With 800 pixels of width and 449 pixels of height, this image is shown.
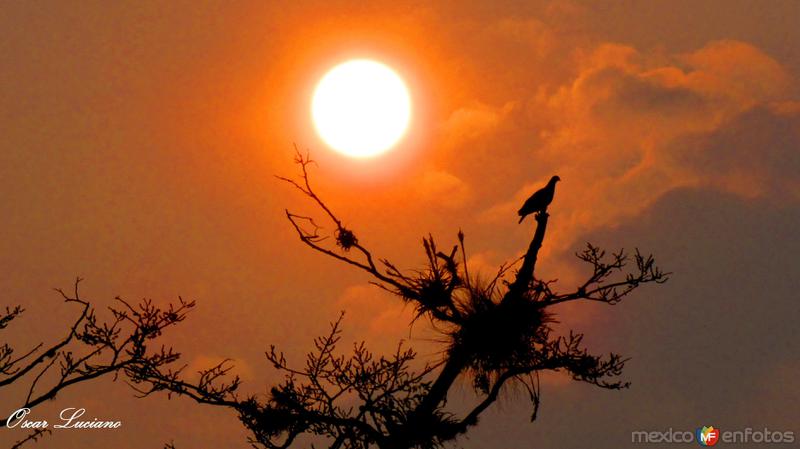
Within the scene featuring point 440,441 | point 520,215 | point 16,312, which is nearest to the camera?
point 16,312

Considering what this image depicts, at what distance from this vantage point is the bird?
1362cm

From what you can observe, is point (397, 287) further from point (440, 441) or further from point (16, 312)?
point (16, 312)

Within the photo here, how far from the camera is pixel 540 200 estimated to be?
13750mm

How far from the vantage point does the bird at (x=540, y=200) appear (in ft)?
44.7

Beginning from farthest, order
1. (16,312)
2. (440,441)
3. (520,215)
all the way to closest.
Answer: (520,215) < (440,441) < (16,312)

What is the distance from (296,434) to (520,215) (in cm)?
610

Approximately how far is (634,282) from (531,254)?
1.54m

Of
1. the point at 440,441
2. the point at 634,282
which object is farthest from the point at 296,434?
the point at 634,282

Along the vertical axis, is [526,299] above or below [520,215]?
below

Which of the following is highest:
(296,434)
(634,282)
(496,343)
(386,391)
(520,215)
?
(520,215)

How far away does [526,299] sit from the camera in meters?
10.6

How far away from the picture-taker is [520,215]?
561 inches

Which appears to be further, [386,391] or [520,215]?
[520,215]

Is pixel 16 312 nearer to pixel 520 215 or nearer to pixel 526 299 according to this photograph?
pixel 526 299
